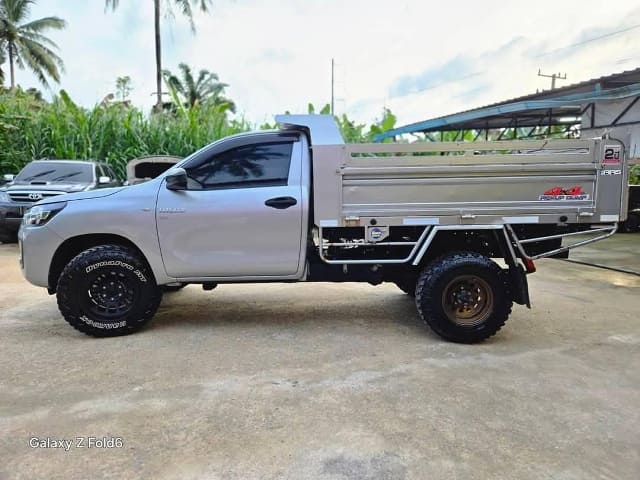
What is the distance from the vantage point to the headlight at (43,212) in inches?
163

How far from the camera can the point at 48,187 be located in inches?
342

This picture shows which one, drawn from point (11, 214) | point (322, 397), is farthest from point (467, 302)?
point (11, 214)

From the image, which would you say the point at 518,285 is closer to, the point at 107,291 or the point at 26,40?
the point at 107,291

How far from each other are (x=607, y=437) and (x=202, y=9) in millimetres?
20581

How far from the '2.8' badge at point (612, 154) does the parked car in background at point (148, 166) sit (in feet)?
23.4

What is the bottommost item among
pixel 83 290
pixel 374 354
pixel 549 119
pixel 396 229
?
pixel 374 354

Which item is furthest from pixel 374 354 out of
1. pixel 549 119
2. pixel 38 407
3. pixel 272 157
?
pixel 549 119

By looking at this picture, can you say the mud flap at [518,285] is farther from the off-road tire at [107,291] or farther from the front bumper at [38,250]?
the front bumper at [38,250]

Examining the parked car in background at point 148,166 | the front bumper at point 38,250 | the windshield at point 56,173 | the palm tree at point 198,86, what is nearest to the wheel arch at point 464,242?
the front bumper at point 38,250

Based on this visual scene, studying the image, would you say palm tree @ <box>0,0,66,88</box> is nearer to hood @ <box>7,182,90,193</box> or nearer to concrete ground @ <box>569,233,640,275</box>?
hood @ <box>7,182,90,193</box>

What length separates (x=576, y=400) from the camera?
9.84ft

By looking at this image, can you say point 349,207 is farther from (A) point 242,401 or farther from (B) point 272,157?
(A) point 242,401

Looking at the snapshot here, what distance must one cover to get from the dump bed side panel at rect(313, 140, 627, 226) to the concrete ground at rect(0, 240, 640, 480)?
Answer: 112 cm

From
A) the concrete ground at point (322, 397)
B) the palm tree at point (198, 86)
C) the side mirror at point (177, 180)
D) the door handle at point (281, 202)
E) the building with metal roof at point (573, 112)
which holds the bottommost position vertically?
the concrete ground at point (322, 397)
